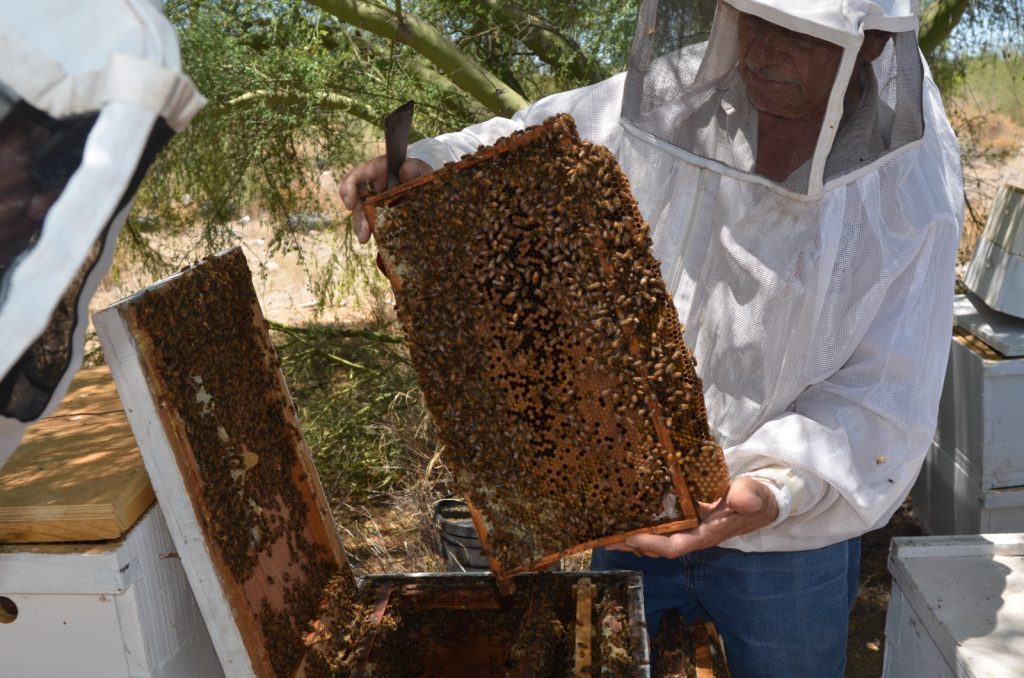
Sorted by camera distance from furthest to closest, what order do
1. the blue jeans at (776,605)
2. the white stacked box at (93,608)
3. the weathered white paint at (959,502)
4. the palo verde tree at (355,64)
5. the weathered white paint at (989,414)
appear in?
the palo verde tree at (355,64) < the weathered white paint at (959,502) < the weathered white paint at (989,414) < the blue jeans at (776,605) < the white stacked box at (93,608)

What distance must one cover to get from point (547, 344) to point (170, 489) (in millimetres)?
844

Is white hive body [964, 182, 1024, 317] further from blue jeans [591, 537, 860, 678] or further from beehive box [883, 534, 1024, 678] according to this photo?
blue jeans [591, 537, 860, 678]

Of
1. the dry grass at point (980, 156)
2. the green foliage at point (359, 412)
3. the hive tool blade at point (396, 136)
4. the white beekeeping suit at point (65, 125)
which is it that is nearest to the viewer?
the white beekeeping suit at point (65, 125)

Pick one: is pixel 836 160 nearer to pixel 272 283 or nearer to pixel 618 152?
pixel 618 152

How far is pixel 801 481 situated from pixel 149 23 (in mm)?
1742

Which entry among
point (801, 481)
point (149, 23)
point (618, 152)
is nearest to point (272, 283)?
point (618, 152)

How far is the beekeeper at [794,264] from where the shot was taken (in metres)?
2.01

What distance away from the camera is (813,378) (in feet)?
7.23

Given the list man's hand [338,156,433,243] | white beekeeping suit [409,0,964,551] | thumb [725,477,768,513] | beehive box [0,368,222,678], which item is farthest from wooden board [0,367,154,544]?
white beekeeping suit [409,0,964,551]

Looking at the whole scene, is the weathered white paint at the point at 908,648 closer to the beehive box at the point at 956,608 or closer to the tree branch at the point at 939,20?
the beehive box at the point at 956,608

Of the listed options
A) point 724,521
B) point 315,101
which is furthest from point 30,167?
point 315,101

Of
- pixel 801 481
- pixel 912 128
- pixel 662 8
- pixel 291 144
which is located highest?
pixel 662 8

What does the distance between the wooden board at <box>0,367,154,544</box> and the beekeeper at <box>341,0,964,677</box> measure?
764 mm

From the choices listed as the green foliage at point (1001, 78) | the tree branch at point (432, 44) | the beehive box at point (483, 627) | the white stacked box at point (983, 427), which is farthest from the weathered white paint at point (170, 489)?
the green foliage at point (1001, 78)
